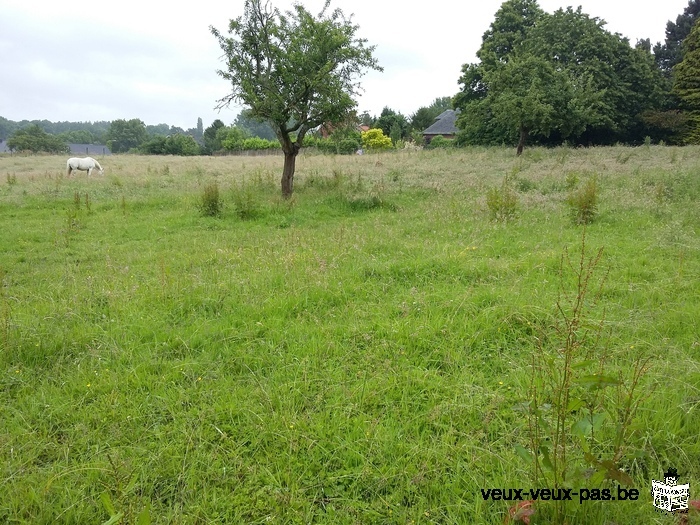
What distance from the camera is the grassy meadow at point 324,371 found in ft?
7.13

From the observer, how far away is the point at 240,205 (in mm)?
9859

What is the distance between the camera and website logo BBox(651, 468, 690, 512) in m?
1.87

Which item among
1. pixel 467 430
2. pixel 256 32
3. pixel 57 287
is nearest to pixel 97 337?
pixel 57 287

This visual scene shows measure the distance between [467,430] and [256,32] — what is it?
41.9 feet

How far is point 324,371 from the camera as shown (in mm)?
3234

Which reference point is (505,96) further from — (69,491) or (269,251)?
(69,491)

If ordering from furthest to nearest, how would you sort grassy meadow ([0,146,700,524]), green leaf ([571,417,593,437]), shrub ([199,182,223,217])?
shrub ([199,182,223,217])
grassy meadow ([0,146,700,524])
green leaf ([571,417,593,437])

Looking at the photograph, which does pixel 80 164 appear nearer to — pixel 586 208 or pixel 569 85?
pixel 586 208

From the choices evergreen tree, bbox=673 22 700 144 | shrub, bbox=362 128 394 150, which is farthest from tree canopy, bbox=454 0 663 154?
shrub, bbox=362 128 394 150

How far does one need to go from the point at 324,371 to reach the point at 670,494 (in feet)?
7.30

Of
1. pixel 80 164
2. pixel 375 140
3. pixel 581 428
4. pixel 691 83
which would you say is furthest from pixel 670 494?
pixel 375 140

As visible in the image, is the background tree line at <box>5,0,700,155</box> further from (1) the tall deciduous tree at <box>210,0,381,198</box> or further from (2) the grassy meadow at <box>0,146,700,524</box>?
(2) the grassy meadow at <box>0,146,700,524</box>

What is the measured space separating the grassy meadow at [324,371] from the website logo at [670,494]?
0.20 ft

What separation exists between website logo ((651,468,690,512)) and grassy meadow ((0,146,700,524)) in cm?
6
